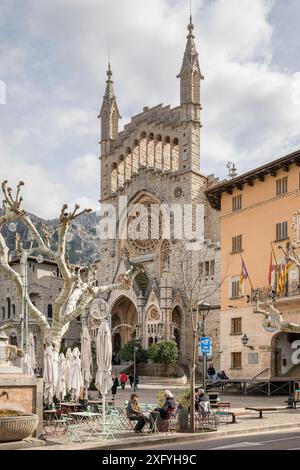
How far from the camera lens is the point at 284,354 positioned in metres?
37.2

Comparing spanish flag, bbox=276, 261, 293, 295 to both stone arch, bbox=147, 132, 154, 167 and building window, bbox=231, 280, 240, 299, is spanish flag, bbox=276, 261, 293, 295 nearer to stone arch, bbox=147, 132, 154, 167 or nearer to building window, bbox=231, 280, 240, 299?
building window, bbox=231, 280, 240, 299

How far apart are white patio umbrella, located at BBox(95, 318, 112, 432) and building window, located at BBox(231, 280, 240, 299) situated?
827 inches

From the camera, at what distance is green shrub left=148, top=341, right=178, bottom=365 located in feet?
163

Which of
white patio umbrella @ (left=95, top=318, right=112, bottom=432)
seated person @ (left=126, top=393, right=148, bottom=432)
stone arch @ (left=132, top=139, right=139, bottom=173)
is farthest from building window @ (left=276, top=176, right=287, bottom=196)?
stone arch @ (left=132, top=139, right=139, bottom=173)

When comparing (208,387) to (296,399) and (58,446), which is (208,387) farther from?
(58,446)

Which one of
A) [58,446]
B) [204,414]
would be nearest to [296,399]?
[204,414]

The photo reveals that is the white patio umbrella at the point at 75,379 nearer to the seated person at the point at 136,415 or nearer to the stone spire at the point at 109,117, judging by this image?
the seated person at the point at 136,415

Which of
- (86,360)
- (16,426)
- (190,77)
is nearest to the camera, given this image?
(16,426)

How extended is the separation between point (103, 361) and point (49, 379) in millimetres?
2640

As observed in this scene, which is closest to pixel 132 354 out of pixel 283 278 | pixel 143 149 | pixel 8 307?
pixel 283 278

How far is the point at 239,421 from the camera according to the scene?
68.7 feet

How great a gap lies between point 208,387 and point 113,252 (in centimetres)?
2945

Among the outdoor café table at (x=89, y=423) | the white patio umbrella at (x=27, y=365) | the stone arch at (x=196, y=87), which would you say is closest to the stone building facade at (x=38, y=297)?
the stone arch at (x=196, y=87)

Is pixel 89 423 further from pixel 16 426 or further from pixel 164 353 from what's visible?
pixel 164 353
